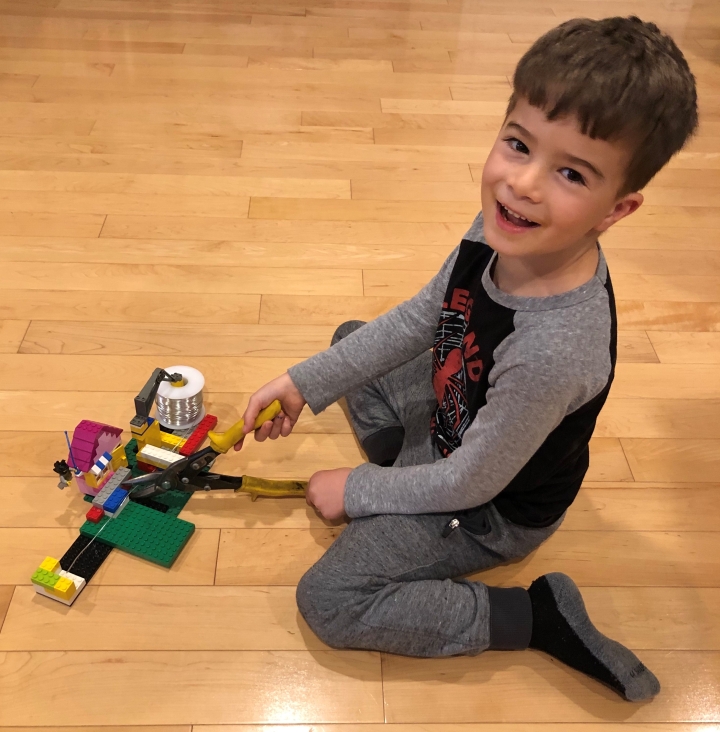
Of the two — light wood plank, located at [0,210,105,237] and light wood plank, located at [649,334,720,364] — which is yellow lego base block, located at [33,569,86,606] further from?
light wood plank, located at [649,334,720,364]

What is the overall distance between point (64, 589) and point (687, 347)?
1.14 m

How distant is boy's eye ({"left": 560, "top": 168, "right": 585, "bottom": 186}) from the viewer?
65 cm

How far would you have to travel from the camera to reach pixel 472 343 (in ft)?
2.71

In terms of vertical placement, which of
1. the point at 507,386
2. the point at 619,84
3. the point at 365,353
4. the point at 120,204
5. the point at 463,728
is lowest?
the point at 463,728

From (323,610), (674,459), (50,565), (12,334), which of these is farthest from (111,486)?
(674,459)

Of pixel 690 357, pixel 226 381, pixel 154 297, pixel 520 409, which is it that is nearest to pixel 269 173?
pixel 154 297

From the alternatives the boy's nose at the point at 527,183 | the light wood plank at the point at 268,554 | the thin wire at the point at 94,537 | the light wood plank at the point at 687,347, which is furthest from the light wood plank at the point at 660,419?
the thin wire at the point at 94,537

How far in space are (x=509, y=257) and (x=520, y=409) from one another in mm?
170

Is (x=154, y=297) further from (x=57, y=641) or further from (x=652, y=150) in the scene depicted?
(x=652, y=150)

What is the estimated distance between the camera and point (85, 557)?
0.92m

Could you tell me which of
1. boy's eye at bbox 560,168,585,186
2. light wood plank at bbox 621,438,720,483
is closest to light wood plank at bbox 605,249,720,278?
light wood plank at bbox 621,438,720,483

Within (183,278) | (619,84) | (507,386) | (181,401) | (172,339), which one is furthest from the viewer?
(183,278)

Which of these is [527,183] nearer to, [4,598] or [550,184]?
[550,184]

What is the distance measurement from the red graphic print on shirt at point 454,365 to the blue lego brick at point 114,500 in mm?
447
